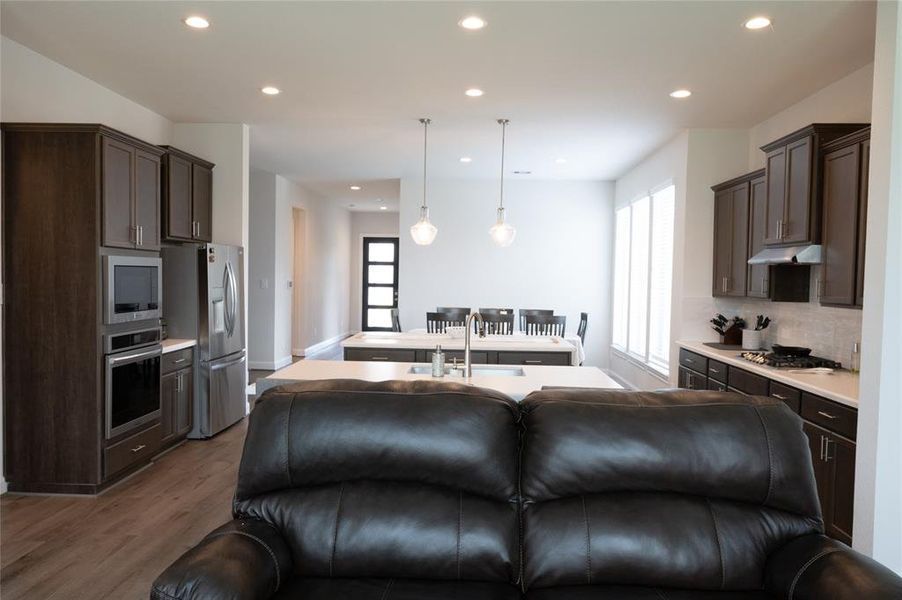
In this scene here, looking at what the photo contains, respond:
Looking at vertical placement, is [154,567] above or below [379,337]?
below

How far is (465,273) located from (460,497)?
265 inches

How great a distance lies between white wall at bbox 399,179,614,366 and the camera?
8477 mm

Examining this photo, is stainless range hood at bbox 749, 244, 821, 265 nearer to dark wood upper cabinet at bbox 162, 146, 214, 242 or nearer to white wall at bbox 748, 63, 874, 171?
white wall at bbox 748, 63, 874, 171

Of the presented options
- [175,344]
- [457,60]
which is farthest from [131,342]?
[457,60]

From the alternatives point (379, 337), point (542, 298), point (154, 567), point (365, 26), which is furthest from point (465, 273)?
point (154, 567)

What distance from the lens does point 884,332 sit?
268 centimetres

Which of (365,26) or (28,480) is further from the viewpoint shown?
(28,480)

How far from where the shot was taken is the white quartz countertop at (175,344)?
4.61 metres

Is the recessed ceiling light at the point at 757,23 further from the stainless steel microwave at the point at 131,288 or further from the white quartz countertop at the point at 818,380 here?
the stainless steel microwave at the point at 131,288

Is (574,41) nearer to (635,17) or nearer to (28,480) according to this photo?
(635,17)

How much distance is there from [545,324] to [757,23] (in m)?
4.09

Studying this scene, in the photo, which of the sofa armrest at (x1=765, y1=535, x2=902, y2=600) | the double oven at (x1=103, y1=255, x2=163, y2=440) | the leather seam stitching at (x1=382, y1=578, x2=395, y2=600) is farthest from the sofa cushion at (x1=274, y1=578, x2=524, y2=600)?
the double oven at (x1=103, y1=255, x2=163, y2=440)

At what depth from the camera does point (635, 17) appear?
126 inches

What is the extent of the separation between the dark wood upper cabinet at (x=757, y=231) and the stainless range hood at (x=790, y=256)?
13 centimetres
